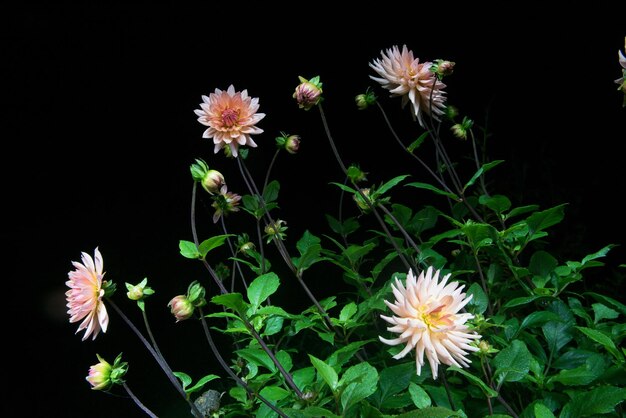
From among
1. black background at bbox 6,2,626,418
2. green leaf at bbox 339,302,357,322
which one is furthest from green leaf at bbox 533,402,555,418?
black background at bbox 6,2,626,418

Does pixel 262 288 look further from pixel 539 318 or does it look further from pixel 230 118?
pixel 539 318

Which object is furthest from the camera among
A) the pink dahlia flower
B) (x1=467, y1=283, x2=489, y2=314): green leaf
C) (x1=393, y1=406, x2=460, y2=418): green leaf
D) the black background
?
the black background

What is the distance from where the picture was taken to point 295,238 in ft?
4.51

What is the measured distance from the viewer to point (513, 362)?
0.64 metres

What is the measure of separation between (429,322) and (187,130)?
851 millimetres

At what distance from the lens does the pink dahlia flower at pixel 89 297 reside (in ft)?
2.02

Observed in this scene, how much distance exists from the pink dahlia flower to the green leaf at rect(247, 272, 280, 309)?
170 mm

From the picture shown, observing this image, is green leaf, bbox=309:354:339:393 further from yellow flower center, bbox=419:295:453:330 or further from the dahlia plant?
yellow flower center, bbox=419:295:453:330

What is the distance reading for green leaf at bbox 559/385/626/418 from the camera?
1.94 ft

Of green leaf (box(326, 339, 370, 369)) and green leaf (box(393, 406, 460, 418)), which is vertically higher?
green leaf (box(326, 339, 370, 369))

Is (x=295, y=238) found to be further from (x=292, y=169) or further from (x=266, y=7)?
(x=266, y=7)

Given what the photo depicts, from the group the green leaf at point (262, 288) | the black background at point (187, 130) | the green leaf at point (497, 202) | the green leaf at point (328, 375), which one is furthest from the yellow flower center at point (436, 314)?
the black background at point (187, 130)

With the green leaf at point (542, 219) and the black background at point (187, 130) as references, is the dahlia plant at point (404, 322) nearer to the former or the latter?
the green leaf at point (542, 219)

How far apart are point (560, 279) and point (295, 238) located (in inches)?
26.8
